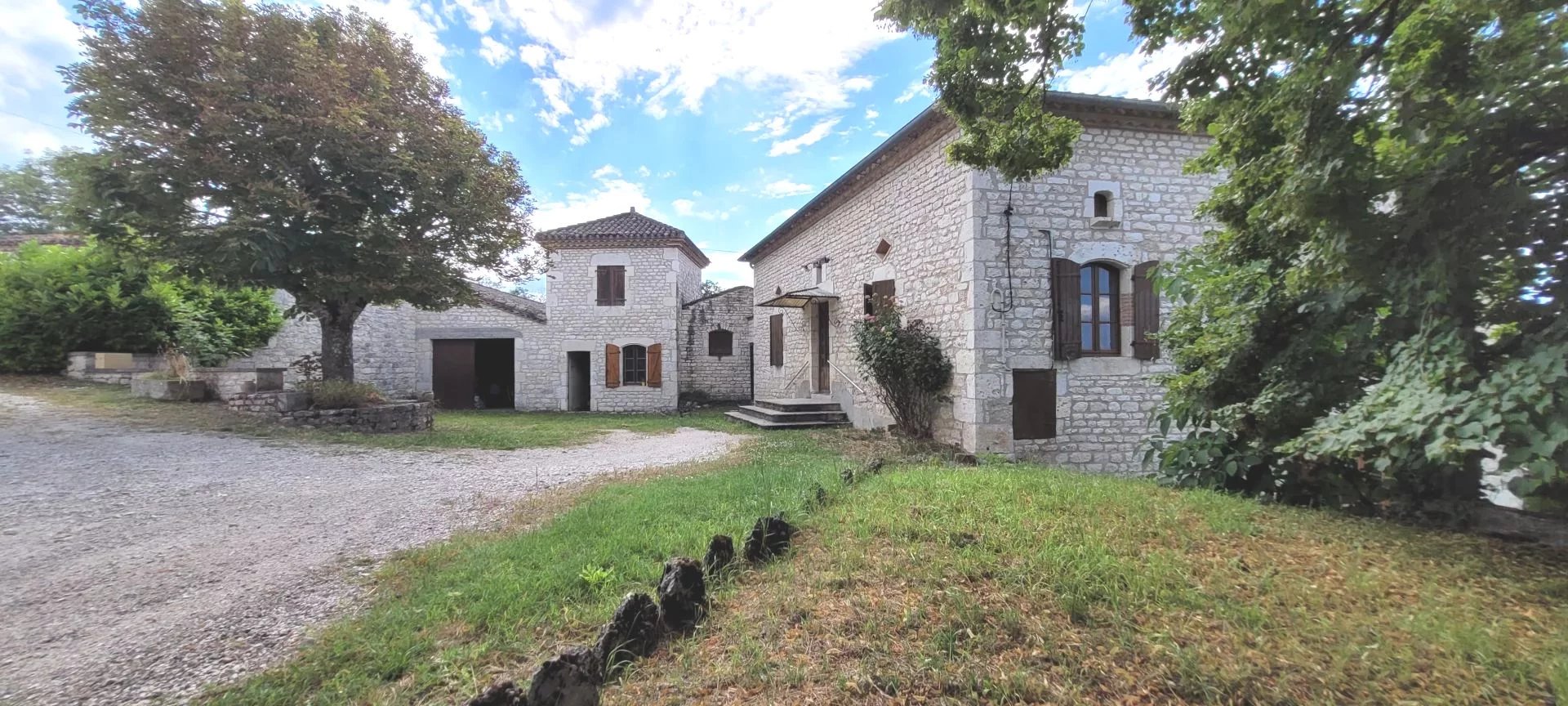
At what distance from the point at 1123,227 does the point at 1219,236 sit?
339cm

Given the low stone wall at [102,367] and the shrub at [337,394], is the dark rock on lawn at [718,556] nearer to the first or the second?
the shrub at [337,394]

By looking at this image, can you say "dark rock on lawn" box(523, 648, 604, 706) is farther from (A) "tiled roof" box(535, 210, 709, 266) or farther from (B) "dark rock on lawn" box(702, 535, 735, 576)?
(A) "tiled roof" box(535, 210, 709, 266)

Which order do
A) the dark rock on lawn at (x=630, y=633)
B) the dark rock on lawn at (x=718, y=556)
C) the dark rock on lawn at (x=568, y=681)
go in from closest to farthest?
the dark rock on lawn at (x=568, y=681)
the dark rock on lawn at (x=630, y=633)
the dark rock on lawn at (x=718, y=556)

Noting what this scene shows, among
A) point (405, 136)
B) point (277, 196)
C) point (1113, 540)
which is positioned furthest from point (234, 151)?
point (1113, 540)

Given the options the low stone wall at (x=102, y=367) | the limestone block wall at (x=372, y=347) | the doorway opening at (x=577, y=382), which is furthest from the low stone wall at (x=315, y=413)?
the doorway opening at (x=577, y=382)

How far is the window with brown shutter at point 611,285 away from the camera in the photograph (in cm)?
1558

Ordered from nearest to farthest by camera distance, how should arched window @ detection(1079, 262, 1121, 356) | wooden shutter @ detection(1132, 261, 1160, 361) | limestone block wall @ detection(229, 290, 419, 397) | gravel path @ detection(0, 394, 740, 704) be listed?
gravel path @ detection(0, 394, 740, 704) → wooden shutter @ detection(1132, 261, 1160, 361) → arched window @ detection(1079, 262, 1121, 356) → limestone block wall @ detection(229, 290, 419, 397)

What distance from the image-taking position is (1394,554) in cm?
297

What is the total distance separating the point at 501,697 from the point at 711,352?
15.6m

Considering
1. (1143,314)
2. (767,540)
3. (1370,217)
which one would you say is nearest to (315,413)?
(767,540)

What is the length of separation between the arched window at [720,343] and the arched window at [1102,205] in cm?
1102

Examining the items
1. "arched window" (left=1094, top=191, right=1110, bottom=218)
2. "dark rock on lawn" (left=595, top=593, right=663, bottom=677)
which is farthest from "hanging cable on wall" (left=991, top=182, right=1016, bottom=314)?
"dark rock on lawn" (left=595, top=593, right=663, bottom=677)

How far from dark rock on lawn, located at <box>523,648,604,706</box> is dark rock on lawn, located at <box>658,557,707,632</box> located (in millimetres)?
505

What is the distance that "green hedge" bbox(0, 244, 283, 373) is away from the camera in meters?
10.1
